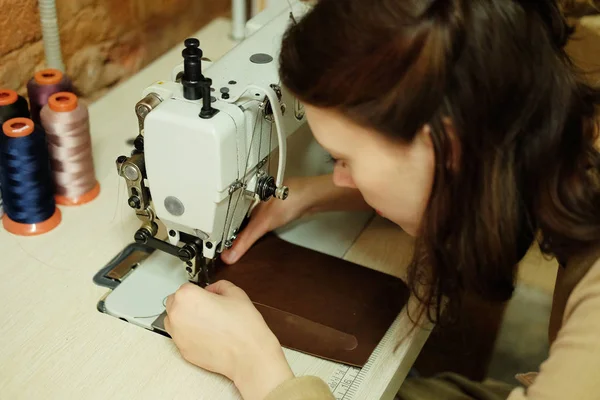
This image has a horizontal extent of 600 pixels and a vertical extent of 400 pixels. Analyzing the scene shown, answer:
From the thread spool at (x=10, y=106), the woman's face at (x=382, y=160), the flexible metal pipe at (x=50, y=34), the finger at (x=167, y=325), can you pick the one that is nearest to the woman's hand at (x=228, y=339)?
the finger at (x=167, y=325)

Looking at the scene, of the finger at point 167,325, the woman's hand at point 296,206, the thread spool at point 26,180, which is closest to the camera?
the finger at point 167,325

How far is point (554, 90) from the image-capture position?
0.83 meters

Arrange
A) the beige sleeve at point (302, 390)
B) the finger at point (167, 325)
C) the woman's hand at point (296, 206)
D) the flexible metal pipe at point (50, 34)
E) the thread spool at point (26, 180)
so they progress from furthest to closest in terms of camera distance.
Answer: the flexible metal pipe at point (50, 34) < the woman's hand at point (296, 206) < the thread spool at point (26, 180) < the finger at point (167, 325) < the beige sleeve at point (302, 390)

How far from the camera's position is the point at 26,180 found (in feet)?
3.84

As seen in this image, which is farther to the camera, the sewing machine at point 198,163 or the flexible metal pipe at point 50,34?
the flexible metal pipe at point 50,34

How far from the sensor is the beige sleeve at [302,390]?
91 centimetres

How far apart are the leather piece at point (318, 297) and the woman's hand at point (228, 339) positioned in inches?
3.2

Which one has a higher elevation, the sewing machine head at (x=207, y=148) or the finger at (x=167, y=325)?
the sewing machine head at (x=207, y=148)

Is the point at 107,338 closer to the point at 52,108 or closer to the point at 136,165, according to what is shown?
the point at 136,165

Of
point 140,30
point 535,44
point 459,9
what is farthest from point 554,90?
point 140,30

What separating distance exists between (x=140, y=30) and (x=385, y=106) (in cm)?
119

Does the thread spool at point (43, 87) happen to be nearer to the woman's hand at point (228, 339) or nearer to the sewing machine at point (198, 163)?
the sewing machine at point (198, 163)

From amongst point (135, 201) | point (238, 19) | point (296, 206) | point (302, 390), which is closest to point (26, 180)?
point (135, 201)

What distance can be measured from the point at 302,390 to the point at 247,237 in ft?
1.25
